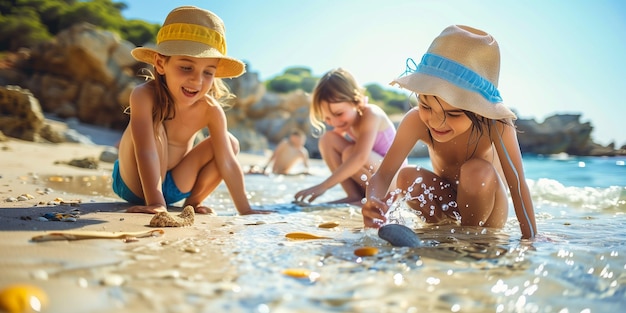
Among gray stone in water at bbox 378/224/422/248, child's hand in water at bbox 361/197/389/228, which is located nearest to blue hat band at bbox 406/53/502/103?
child's hand in water at bbox 361/197/389/228

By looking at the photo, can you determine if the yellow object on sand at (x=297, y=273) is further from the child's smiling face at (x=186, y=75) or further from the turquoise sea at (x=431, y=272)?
the child's smiling face at (x=186, y=75)

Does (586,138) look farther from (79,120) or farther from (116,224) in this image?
(116,224)

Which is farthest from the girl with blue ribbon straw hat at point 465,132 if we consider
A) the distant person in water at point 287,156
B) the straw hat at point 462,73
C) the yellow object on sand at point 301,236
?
the distant person in water at point 287,156

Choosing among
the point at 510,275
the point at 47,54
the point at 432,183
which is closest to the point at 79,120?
the point at 47,54

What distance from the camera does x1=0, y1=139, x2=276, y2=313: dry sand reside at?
1.44 m

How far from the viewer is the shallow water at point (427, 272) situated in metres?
1.53

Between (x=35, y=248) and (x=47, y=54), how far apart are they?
19.2 metres

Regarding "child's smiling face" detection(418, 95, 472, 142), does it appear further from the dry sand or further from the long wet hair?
the long wet hair

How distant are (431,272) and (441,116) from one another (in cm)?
129

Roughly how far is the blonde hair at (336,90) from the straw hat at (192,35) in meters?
1.50

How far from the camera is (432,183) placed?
144 inches

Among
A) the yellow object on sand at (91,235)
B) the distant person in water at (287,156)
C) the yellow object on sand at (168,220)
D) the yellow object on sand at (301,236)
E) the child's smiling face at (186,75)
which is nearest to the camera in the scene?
the yellow object on sand at (91,235)

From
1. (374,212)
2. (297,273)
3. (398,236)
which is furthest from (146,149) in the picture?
(297,273)

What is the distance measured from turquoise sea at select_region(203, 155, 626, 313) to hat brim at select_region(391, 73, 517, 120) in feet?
2.23
